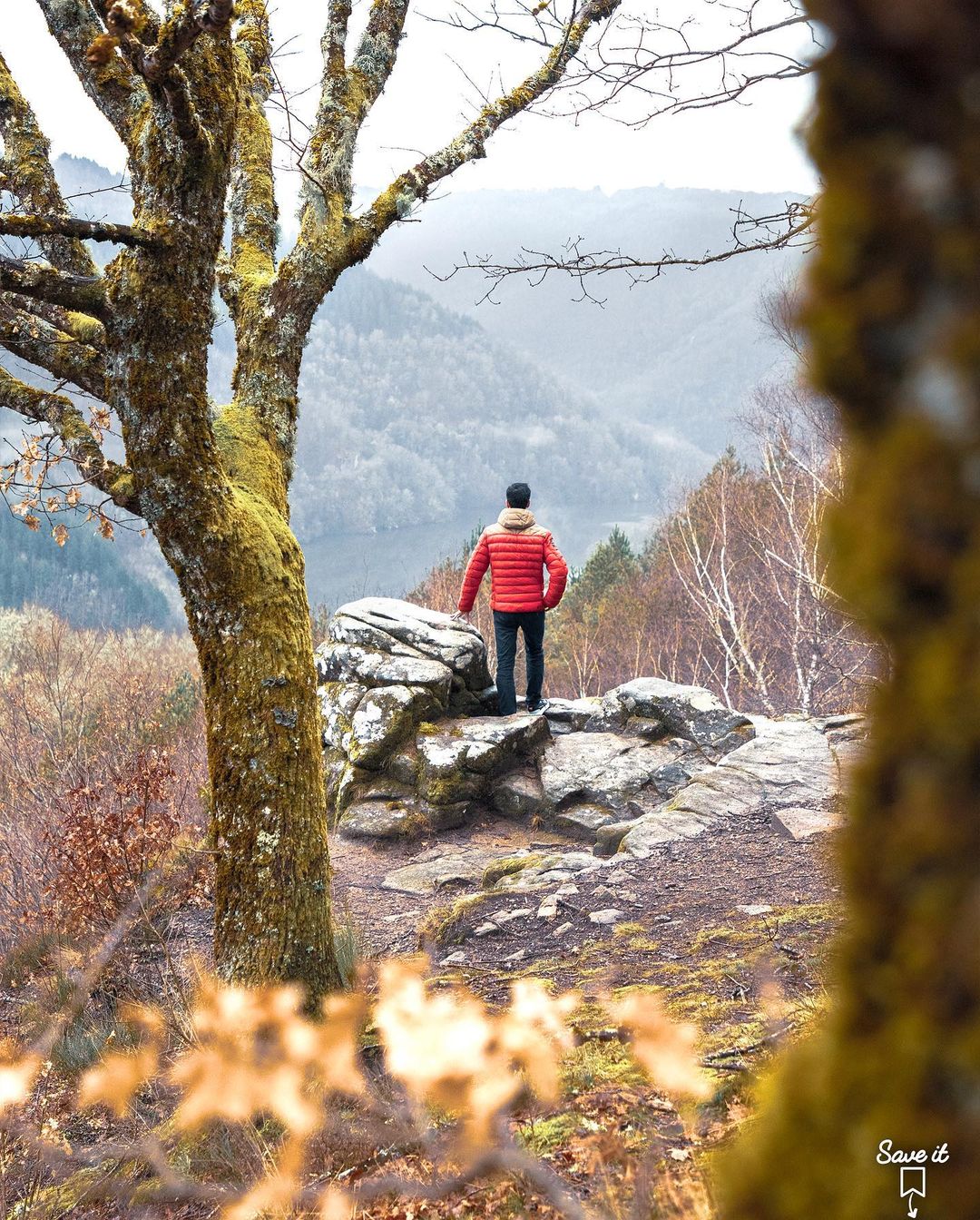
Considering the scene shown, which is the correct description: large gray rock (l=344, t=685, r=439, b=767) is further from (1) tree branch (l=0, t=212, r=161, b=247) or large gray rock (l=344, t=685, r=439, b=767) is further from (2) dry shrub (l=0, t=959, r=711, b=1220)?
(1) tree branch (l=0, t=212, r=161, b=247)

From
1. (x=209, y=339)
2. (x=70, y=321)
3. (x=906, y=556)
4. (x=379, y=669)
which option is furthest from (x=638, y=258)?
(x=379, y=669)

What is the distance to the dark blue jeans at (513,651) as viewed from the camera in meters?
9.54

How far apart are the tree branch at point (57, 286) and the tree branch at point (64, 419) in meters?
1.08

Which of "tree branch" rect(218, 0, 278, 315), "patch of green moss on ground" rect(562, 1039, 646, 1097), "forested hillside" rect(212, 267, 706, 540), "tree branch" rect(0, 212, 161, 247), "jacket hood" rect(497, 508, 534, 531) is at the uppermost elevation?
"forested hillside" rect(212, 267, 706, 540)

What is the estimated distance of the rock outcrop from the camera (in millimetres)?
8805

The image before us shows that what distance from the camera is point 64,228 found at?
3059 millimetres

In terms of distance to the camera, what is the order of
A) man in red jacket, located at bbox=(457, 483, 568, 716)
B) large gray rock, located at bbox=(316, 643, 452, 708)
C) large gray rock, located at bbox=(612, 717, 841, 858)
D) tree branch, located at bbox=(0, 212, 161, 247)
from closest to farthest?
tree branch, located at bbox=(0, 212, 161, 247)
large gray rock, located at bbox=(612, 717, 841, 858)
man in red jacket, located at bbox=(457, 483, 568, 716)
large gray rock, located at bbox=(316, 643, 452, 708)

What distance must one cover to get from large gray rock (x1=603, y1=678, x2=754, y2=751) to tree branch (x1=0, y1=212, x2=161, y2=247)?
25.5 feet

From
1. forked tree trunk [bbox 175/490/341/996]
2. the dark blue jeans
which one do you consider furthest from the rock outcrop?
forked tree trunk [bbox 175/490/341/996]

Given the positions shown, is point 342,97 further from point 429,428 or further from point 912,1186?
point 429,428

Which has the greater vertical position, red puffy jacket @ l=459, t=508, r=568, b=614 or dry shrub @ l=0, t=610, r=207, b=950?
red puffy jacket @ l=459, t=508, r=568, b=614

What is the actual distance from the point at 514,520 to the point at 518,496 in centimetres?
27

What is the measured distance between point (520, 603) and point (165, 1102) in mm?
6357

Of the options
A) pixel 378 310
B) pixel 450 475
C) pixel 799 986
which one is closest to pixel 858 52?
pixel 799 986
